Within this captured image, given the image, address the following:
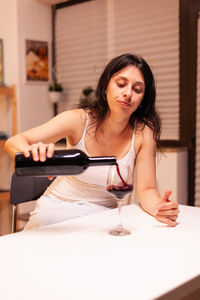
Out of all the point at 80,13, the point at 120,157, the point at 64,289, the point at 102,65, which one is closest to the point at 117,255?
the point at 64,289

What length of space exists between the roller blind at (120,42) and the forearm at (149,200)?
1.59 metres

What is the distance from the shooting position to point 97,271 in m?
0.87

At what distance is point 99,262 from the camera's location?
934mm

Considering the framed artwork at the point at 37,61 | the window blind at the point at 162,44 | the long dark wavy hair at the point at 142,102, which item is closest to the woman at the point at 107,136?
the long dark wavy hair at the point at 142,102

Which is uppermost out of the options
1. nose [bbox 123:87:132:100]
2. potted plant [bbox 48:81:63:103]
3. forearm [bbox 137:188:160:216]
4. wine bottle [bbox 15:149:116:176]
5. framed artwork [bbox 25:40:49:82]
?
framed artwork [bbox 25:40:49:82]

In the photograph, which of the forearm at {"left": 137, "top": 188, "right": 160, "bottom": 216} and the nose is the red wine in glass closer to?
the forearm at {"left": 137, "top": 188, "right": 160, "bottom": 216}

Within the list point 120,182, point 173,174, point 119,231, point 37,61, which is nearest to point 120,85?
point 120,182

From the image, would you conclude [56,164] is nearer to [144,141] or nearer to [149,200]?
[149,200]

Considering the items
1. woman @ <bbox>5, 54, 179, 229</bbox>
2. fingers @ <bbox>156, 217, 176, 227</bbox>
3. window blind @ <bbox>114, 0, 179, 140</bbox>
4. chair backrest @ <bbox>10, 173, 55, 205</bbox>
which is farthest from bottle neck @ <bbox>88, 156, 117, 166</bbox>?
→ window blind @ <bbox>114, 0, 179, 140</bbox>

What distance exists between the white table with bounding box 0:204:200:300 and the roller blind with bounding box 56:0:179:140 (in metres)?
1.97

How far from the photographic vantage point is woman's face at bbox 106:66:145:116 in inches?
63.1

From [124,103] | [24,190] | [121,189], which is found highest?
[124,103]

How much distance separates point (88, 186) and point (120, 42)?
205cm

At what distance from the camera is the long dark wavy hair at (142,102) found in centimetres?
170
